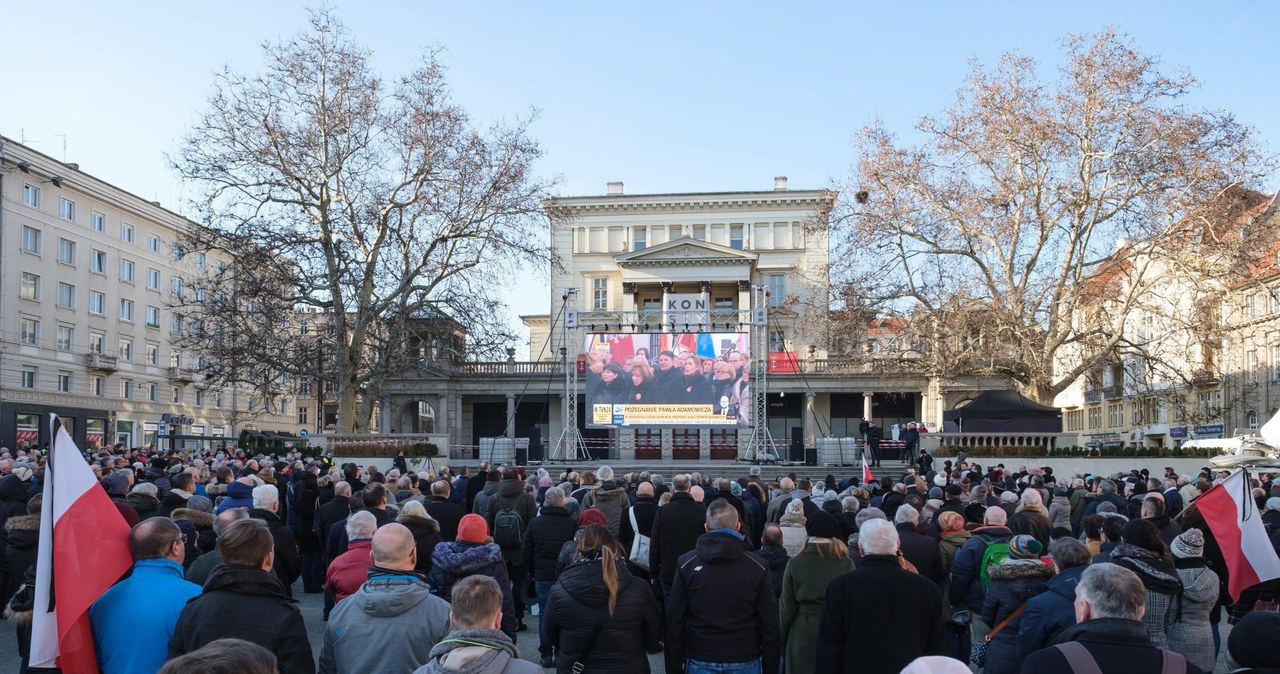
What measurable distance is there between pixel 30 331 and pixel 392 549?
52.8m

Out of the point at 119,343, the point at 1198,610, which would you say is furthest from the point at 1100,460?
the point at 119,343

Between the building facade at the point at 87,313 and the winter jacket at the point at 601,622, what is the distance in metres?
38.0

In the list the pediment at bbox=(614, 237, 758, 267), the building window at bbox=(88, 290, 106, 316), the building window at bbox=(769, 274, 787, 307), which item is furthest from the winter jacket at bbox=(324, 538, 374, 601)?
the building window at bbox=(88, 290, 106, 316)

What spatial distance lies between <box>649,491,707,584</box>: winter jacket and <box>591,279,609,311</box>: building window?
46329mm

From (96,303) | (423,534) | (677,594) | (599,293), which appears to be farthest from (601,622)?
(96,303)

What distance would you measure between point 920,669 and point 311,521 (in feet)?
37.9

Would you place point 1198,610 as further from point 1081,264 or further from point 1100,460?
point 1081,264

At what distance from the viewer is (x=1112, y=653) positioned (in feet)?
12.3

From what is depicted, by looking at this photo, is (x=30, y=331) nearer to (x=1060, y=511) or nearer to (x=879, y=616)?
(x=1060, y=511)

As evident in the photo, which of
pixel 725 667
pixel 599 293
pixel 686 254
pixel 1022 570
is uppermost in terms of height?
pixel 686 254

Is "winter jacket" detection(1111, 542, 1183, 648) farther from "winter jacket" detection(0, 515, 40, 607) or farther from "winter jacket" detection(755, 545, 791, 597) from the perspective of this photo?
"winter jacket" detection(0, 515, 40, 607)

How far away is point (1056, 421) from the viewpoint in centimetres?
3038

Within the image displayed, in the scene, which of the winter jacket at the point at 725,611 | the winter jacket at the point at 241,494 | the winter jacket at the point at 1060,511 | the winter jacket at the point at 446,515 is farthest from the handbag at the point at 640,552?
the winter jacket at the point at 1060,511

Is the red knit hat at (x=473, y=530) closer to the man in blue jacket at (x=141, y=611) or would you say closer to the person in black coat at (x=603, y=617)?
the person in black coat at (x=603, y=617)
